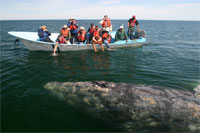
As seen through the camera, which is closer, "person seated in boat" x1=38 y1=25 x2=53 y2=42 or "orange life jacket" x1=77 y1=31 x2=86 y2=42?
"person seated in boat" x1=38 y1=25 x2=53 y2=42

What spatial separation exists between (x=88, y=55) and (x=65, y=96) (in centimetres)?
777

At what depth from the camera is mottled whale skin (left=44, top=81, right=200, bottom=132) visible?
15.5ft

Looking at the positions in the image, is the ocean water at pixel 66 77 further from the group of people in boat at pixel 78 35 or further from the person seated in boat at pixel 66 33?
the person seated in boat at pixel 66 33

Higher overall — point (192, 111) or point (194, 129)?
point (192, 111)

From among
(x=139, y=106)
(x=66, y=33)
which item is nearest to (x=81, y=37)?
(x=66, y=33)

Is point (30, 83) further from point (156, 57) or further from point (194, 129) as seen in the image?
point (156, 57)

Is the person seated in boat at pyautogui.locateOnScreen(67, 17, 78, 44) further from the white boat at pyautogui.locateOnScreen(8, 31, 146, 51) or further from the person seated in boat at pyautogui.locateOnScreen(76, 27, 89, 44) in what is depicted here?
the white boat at pyautogui.locateOnScreen(8, 31, 146, 51)

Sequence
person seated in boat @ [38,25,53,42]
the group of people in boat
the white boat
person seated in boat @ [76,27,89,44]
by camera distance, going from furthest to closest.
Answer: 1. person seated in boat @ [76,27,89,44]
2. the group of people in boat
3. person seated in boat @ [38,25,53,42]
4. the white boat

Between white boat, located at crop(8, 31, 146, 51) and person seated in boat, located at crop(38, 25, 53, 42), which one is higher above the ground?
person seated in boat, located at crop(38, 25, 53, 42)

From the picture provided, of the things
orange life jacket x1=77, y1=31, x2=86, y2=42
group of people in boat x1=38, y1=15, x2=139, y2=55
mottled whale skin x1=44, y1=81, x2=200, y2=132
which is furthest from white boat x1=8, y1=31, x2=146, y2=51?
mottled whale skin x1=44, y1=81, x2=200, y2=132

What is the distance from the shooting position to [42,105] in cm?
567

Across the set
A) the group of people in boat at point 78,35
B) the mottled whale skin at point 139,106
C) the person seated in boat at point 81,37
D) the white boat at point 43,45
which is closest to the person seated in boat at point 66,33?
the group of people in boat at point 78,35

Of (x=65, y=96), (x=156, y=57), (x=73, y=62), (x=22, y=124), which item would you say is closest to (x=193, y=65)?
(x=156, y=57)

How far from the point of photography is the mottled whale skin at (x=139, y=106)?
4730 millimetres
